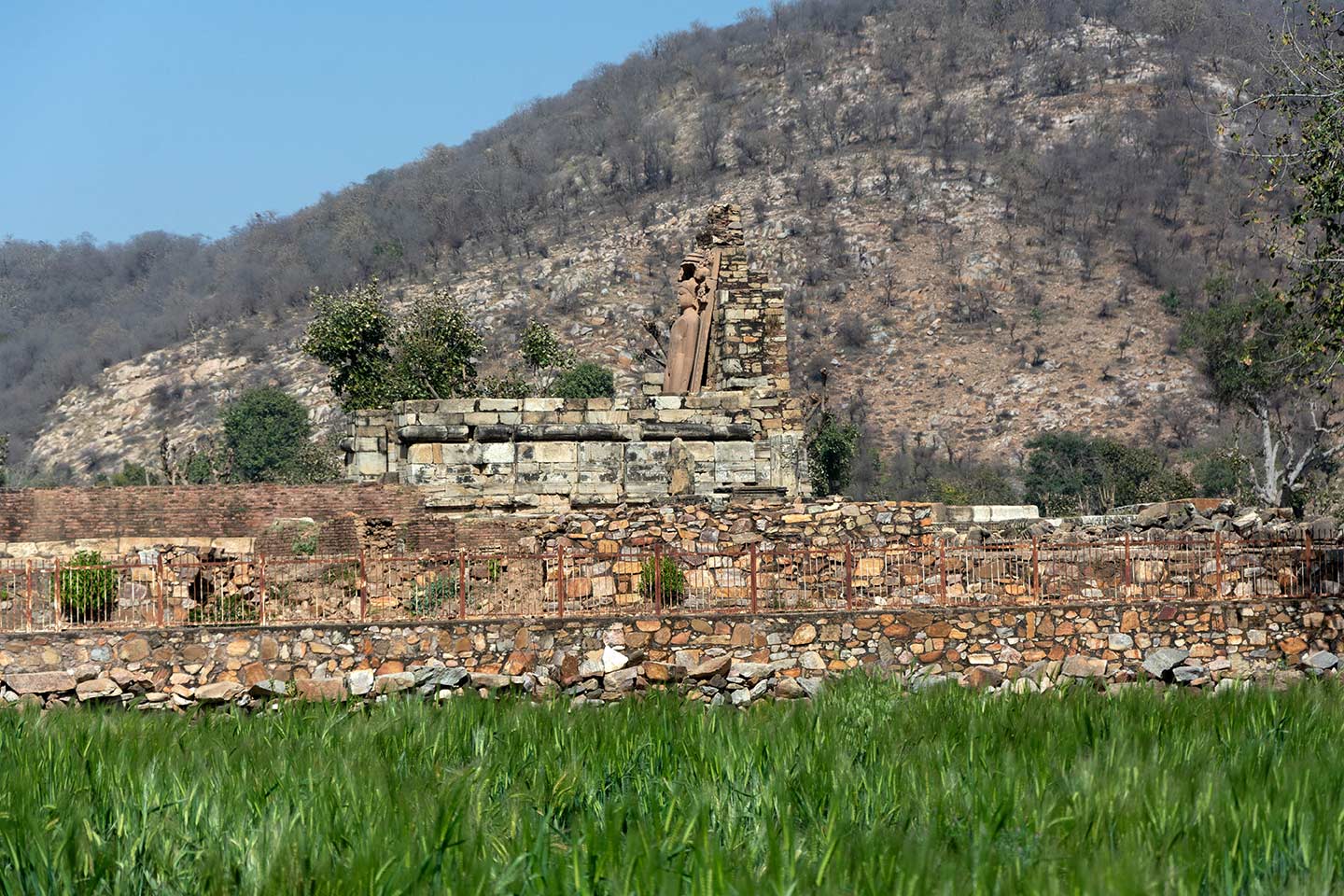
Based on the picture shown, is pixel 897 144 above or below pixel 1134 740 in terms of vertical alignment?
above

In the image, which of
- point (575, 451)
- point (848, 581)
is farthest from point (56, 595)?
point (848, 581)

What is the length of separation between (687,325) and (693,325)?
0.31 feet

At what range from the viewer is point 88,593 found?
1452cm

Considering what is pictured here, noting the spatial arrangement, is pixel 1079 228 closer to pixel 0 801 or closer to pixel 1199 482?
pixel 1199 482

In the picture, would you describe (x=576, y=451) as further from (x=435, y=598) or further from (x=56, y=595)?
(x=56, y=595)

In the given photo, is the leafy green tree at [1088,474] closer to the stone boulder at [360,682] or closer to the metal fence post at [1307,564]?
the metal fence post at [1307,564]

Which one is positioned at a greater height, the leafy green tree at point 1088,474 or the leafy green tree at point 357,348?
the leafy green tree at point 357,348

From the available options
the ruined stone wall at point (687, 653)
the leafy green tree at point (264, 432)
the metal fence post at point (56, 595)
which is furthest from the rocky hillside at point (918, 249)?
the metal fence post at point (56, 595)

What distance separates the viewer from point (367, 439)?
20.4 meters

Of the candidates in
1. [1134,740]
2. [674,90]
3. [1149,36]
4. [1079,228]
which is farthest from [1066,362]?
[1134,740]

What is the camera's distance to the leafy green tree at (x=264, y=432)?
2003 inches

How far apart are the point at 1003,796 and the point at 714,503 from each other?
12417mm

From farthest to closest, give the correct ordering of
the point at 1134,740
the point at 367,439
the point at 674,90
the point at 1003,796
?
the point at 674,90 → the point at 367,439 → the point at 1134,740 → the point at 1003,796

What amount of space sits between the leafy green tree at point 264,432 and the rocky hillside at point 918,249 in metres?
4.70
